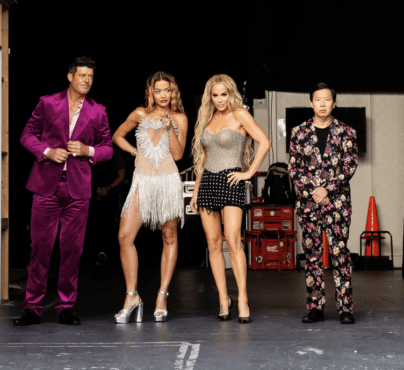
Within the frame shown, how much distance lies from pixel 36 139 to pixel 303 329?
2.09 metres

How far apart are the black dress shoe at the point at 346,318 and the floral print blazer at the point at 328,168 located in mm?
621

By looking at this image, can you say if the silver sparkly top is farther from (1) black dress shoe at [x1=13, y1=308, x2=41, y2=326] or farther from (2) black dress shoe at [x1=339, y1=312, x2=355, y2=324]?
(1) black dress shoe at [x1=13, y1=308, x2=41, y2=326]

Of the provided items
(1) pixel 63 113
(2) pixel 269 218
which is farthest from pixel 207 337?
(2) pixel 269 218

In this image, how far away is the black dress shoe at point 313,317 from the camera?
3.85 metres

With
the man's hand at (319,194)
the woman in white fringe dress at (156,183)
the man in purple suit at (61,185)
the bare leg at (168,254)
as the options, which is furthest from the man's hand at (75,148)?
the man's hand at (319,194)

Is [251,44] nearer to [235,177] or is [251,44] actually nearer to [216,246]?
[235,177]

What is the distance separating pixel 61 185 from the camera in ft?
12.8

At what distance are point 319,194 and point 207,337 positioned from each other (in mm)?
1172

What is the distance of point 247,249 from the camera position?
8.20 metres

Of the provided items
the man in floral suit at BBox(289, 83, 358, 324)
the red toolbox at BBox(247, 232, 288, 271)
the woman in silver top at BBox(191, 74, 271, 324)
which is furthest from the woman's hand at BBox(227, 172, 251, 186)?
the red toolbox at BBox(247, 232, 288, 271)

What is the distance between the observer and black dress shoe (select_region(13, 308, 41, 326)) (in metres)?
3.83

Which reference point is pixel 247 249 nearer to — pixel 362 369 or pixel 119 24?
pixel 119 24

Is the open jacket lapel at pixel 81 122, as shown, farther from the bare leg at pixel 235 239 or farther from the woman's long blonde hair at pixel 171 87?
the bare leg at pixel 235 239

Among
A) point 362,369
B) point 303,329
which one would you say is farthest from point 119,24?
point 362,369
